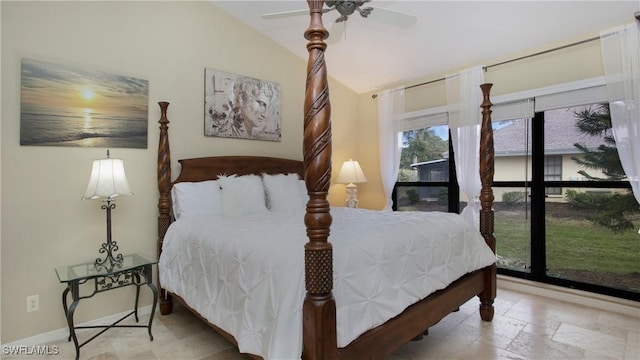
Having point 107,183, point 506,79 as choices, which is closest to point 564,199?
point 506,79

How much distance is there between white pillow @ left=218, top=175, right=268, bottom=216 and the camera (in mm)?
3000

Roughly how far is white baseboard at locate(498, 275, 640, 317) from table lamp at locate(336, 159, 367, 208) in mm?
1925

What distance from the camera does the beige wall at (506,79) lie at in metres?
2.99

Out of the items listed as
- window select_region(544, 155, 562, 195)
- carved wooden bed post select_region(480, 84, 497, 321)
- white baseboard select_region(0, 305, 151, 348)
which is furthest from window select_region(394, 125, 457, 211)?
white baseboard select_region(0, 305, 151, 348)

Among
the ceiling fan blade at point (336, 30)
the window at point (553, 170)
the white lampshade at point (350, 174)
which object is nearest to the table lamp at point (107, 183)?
the ceiling fan blade at point (336, 30)

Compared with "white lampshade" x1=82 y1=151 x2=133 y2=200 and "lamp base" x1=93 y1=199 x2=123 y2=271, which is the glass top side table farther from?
"white lampshade" x1=82 y1=151 x2=133 y2=200

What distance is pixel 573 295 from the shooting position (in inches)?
121

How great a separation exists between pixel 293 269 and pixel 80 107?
7.57 feet

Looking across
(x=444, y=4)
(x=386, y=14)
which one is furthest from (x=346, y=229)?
(x=444, y=4)

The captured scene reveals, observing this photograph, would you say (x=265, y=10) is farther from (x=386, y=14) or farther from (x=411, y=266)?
(x=411, y=266)

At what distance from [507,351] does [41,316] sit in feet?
11.0

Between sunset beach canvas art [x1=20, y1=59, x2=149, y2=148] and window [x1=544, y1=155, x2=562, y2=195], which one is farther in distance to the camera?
window [x1=544, y1=155, x2=562, y2=195]

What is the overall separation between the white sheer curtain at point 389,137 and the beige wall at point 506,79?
6.1 inches

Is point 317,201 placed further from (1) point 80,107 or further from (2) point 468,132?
(2) point 468,132
